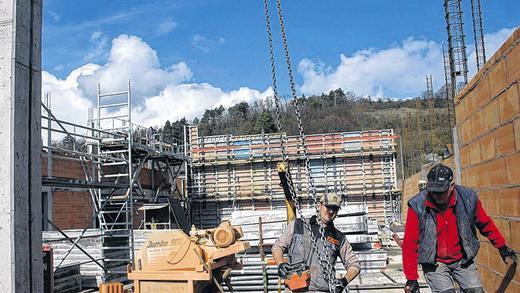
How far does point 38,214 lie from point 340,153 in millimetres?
22840

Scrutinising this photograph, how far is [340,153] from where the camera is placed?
26094mm

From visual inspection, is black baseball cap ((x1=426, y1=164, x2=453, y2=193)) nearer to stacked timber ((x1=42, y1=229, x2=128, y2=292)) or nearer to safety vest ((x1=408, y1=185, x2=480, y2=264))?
safety vest ((x1=408, y1=185, x2=480, y2=264))

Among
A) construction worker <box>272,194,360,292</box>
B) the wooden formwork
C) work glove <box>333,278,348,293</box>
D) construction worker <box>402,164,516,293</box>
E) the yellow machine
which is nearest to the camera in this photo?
construction worker <box>402,164,516,293</box>

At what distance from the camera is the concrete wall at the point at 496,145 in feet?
13.6

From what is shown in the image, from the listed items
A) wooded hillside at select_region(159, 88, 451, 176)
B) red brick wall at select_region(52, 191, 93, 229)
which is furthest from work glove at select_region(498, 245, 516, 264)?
wooded hillside at select_region(159, 88, 451, 176)

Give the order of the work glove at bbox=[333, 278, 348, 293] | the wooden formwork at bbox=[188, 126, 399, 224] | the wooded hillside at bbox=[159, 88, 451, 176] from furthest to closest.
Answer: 1. the wooded hillside at bbox=[159, 88, 451, 176]
2. the wooden formwork at bbox=[188, 126, 399, 224]
3. the work glove at bbox=[333, 278, 348, 293]

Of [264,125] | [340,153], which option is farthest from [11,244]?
[264,125]

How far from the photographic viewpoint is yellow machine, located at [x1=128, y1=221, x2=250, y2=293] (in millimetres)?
6562

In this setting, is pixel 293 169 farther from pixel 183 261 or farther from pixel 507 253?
pixel 507 253

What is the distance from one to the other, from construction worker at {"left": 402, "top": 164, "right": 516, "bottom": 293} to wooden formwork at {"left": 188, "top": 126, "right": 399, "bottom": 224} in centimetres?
2117

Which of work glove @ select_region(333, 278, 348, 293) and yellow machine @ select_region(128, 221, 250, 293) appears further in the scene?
yellow machine @ select_region(128, 221, 250, 293)

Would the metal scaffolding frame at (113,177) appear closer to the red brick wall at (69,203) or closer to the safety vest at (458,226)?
the red brick wall at (69,203)

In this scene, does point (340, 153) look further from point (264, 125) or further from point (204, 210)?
point (264, 125)

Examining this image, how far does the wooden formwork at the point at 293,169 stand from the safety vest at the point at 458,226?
69.5ft
